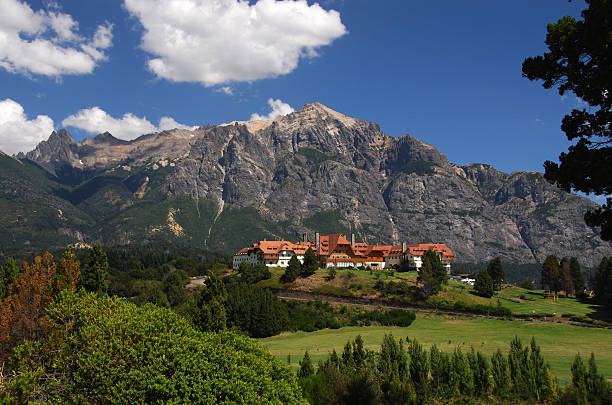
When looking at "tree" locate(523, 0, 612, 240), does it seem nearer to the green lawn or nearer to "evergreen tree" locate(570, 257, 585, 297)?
the green lawn

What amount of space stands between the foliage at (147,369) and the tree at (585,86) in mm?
17466

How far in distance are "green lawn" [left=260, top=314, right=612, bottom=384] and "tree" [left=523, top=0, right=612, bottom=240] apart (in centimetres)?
3579

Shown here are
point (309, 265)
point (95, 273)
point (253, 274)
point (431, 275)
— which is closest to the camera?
point (95, 273)

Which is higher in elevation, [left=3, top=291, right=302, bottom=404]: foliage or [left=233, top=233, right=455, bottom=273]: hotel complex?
[left=233, top=233, right=455, bottom=273]: hotel complex

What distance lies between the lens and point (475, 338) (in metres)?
68.9

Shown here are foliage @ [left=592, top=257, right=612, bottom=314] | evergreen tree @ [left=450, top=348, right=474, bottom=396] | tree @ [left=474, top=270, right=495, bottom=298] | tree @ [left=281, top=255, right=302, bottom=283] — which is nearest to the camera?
evergreen tree @ [left=450, top=348, right=474, bottom=396]

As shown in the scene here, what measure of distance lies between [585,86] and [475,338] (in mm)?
59319

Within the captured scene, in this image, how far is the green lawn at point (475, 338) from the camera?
192ft

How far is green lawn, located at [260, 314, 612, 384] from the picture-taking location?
58.4 metres

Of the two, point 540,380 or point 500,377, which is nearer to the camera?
point 540,380

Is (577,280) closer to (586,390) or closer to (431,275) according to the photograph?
(431,275)

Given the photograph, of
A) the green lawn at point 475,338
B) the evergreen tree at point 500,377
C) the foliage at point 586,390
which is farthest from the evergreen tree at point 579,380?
the green lawn at point 475,338

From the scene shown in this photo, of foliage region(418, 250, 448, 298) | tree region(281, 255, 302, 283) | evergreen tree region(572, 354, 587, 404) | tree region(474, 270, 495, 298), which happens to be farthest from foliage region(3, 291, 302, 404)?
tree region(281, 255, 302, 283)

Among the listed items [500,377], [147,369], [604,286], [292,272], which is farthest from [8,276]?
[604,286]
